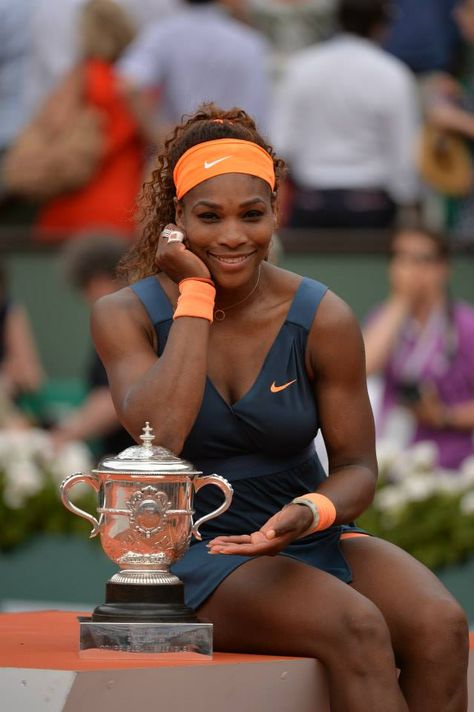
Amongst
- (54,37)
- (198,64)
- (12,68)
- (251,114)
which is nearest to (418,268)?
(251,114)

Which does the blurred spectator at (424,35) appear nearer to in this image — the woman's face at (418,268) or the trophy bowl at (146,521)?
the woman's face at (418,268)

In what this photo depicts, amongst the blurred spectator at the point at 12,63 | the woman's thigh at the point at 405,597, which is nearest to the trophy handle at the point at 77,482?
the woman's thigh at the point at 405,597

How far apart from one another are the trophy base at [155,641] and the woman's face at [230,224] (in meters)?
0.79

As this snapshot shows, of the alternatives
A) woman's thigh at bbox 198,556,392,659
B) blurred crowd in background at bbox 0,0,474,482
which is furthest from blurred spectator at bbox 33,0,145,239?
woman's thigh at bbox 198,556,392,659

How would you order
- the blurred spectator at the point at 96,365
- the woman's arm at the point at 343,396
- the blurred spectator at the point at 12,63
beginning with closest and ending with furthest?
the woman's arm at the point at 343,396, the blurred spectator at the point at 96,365, the blurred spectator at the point at 12,63

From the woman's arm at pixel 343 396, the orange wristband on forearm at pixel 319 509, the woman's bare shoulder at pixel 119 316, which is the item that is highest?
the woman's bare shoulder at pixel 119 316

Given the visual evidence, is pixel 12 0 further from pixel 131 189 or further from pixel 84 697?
pixel 84 697

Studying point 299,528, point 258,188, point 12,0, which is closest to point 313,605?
point 299,528

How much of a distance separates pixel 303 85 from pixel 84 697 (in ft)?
18.2

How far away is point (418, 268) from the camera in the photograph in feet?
25.8

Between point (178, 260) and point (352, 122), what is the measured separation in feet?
15.6

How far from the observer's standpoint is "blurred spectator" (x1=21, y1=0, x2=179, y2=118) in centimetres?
903

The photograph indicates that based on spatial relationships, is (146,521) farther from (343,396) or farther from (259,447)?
(343,396)

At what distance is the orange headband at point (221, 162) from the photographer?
381cm
